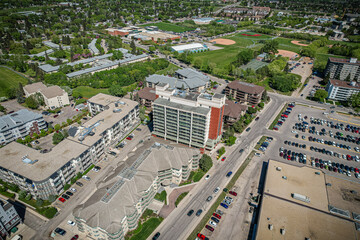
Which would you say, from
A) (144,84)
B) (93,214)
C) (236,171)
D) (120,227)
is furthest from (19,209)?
(144,84)

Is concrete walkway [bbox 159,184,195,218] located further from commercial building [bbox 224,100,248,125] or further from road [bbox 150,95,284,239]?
commercial building [bbox 224,100,248,125]

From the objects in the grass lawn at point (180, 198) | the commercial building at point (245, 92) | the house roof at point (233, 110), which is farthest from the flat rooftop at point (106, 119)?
the commercial building at point (245, 92)

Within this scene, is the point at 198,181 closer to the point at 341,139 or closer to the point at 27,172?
the point at 27,172

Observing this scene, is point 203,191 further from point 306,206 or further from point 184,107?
point 184,107

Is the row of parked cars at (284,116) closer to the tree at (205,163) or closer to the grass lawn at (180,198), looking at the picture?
the tree at (205,163)

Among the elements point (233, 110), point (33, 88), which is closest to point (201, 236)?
A: point (233, 110)
